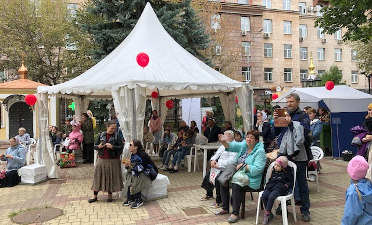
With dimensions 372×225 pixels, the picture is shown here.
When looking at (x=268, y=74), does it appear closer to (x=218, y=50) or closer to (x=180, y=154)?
(x=218, y=50)

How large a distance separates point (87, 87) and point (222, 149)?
3831 mm

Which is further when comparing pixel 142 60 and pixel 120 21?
pixel 120 21

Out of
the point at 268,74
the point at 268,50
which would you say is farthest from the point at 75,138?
the point at 268,50

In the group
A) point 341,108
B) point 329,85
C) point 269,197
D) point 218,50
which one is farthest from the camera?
point 218,50

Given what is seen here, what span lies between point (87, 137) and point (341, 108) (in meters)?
9.37

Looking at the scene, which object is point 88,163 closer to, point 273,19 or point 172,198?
point 172,198

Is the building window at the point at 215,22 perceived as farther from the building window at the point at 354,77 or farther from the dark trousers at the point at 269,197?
the building window at the point at 354,77

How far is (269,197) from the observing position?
480 centimetres

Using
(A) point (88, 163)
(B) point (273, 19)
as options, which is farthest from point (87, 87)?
(B) point (273, 19)

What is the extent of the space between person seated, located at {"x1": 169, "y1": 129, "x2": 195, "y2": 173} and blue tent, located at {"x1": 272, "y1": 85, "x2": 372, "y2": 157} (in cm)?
535

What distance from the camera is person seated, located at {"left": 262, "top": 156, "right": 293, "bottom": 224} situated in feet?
15.8

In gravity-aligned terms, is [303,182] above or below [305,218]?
above

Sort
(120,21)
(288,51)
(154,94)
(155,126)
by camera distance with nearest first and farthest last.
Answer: (155,126) → (154,94) → (120,21) → (288,51)

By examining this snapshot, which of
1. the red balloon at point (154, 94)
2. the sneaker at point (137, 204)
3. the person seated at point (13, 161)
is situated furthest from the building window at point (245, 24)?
the sneaker at point (137, 204)
